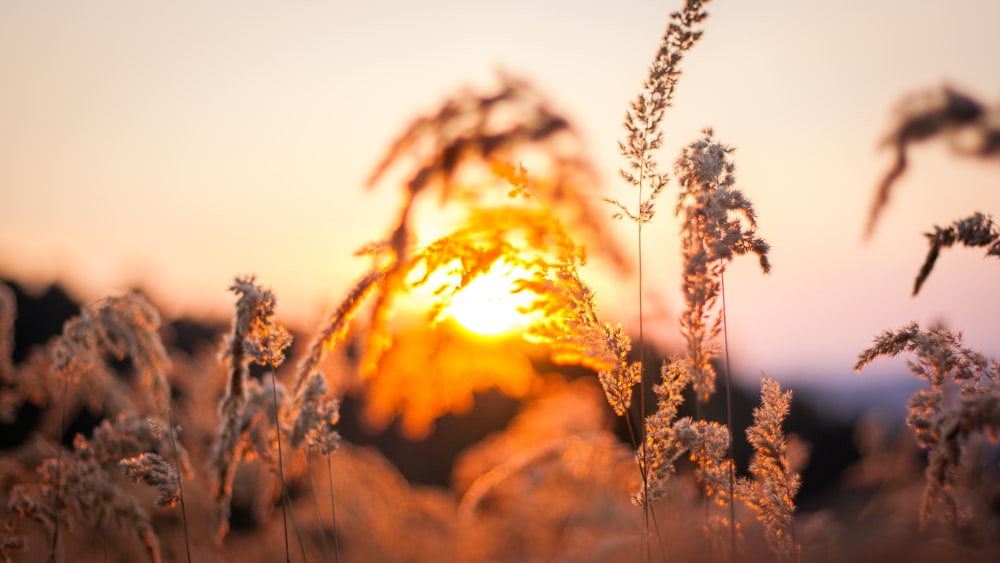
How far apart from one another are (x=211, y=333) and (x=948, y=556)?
11614 millimetres

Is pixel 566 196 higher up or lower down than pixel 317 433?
higher up

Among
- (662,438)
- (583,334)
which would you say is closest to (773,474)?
(662,438)

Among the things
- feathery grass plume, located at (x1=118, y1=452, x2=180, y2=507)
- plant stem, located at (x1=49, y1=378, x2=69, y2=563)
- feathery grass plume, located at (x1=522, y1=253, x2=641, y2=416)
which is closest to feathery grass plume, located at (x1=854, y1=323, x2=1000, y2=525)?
feathery grass plume, located at (x1=522, y1=253, x2=641, y2=416)

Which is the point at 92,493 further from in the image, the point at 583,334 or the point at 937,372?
the point at 937,372

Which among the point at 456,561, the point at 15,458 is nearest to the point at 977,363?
the point at 456,561

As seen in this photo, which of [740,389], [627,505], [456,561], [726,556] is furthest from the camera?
[740,389]

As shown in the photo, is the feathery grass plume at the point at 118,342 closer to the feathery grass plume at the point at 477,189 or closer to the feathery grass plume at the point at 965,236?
the feathery grass plume at the point at 477,189

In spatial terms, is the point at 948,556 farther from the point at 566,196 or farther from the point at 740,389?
the point at 740,389

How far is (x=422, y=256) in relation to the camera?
2926 millimetres

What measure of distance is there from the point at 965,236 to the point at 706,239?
713mm

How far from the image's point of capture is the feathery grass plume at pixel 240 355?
2777 mm

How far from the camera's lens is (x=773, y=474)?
267 cm

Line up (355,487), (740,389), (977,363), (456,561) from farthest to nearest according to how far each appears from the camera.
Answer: (740,389), (355,487), (456,561), (977,363)

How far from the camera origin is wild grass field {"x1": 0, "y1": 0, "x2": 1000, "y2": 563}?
2.48 meters
